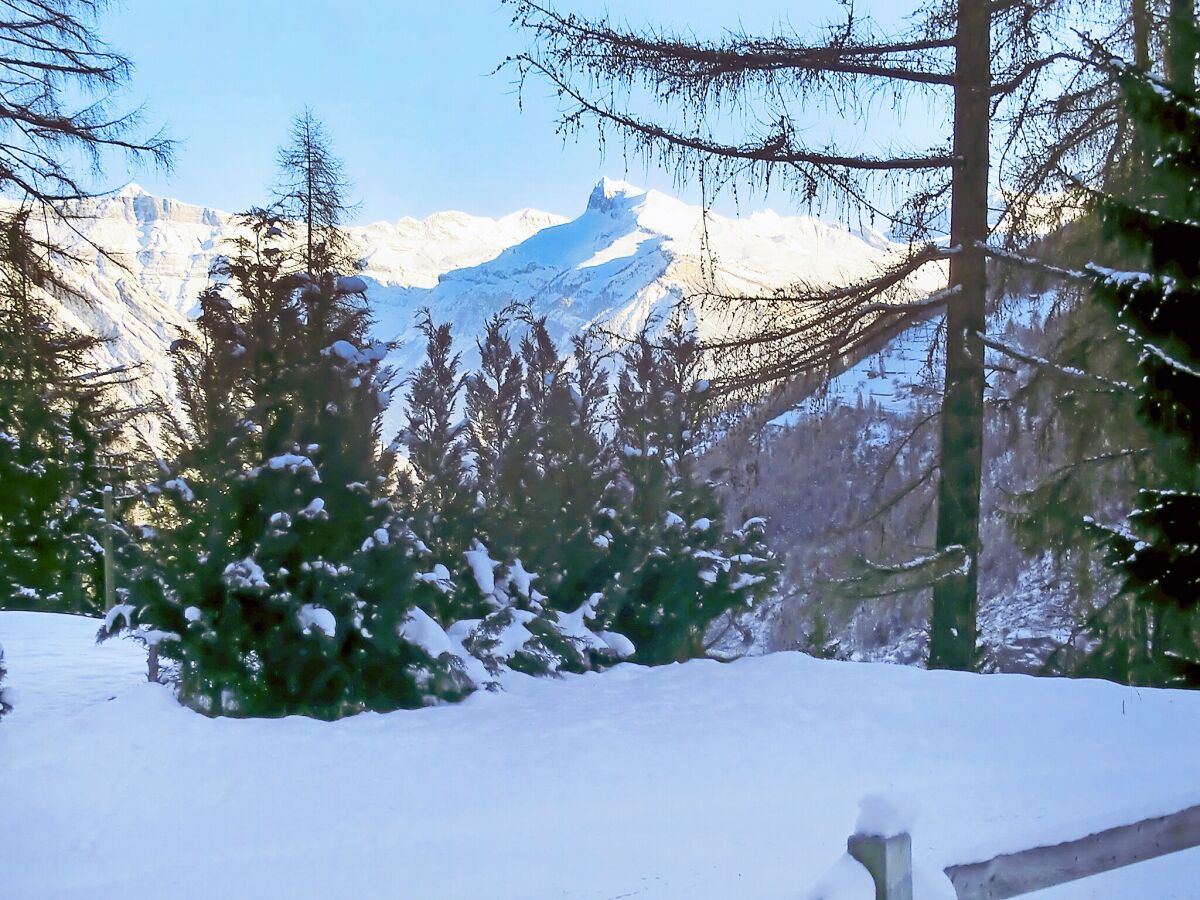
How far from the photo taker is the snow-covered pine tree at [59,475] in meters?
16.8

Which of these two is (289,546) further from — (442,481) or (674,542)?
(674,542)

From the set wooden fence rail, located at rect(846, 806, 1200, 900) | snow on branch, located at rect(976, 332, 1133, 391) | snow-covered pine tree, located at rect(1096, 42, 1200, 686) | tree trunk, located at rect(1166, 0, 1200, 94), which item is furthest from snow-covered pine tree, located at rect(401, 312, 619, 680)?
tree trunk, located at rect(1166, 0, 1200, 94)

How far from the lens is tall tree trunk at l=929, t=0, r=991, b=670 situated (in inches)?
295

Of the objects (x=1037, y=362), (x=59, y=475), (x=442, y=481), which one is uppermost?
(x=1037, y=362)

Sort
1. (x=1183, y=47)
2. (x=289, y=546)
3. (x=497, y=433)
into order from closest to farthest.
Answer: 1. (x=289, y=546)
2. (x=1183, y=47)
3. (x=497, y=433)

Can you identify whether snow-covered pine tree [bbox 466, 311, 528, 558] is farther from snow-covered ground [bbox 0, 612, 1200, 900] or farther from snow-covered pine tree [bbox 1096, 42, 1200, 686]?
snow-covered pine tree [bbox 1096, 42, 1200, 686]

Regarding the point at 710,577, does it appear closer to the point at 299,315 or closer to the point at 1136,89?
the point at 299,315

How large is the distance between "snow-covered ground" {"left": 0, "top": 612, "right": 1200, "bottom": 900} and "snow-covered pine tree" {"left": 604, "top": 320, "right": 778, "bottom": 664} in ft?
4.18

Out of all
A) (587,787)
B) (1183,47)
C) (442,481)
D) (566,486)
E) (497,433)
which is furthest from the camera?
(497,433)

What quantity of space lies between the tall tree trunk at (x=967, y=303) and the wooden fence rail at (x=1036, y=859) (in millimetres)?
4429

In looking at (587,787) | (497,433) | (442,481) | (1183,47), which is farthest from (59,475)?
(1183,47)

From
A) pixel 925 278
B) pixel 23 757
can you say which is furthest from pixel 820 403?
pixel 23 757

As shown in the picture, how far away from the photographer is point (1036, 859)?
2.76 m

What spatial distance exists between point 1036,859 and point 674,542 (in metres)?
5.37
